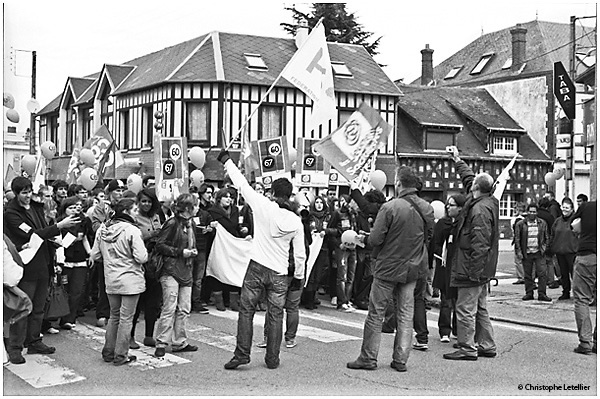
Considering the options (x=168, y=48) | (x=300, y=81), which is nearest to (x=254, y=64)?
(x=168, y=48)

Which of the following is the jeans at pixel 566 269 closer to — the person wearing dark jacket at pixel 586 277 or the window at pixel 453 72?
the person wearing dark jacket at pixel 586 277

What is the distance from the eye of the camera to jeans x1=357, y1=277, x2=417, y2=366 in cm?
790


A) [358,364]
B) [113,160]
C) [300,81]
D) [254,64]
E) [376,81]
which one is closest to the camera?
[358,364]

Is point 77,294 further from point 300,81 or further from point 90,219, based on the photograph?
point 300,81

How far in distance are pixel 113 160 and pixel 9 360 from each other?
32.3 ft

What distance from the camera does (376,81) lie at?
1260 inches

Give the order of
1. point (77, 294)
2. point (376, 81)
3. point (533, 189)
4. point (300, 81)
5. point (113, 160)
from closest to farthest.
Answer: point (77, 294) → point (300, 81) → point (113, 160) → point (376, 81) → point (533, 189)

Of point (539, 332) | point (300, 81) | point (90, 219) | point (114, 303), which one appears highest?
point (300, 81)

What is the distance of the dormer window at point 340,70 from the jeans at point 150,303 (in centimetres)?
2303

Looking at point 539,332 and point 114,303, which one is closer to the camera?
point 114,303

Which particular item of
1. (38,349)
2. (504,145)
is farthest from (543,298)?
(504,145)

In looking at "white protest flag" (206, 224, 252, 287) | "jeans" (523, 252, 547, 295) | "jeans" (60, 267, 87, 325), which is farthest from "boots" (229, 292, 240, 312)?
"jeans" (523, 252, 547, 295)

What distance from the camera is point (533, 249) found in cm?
1416

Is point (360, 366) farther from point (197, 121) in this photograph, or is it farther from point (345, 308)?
point (197, 121)
